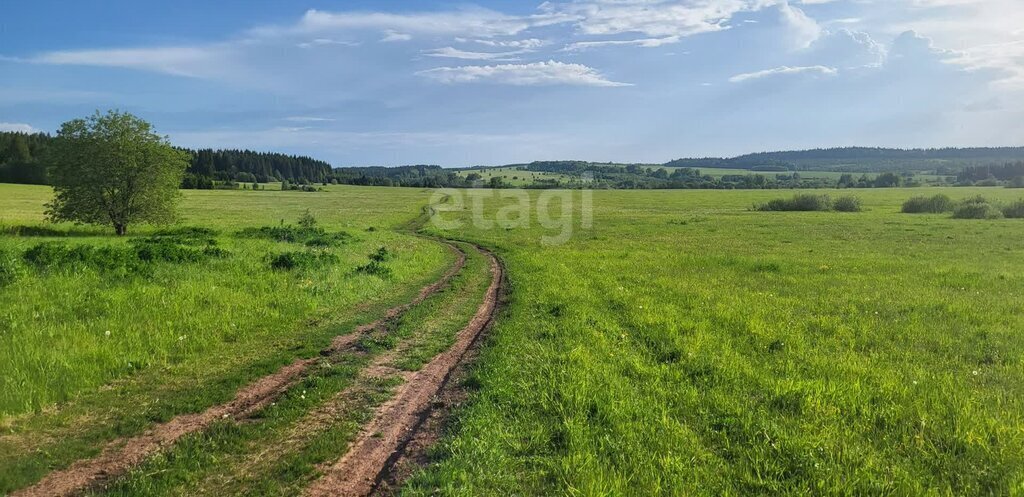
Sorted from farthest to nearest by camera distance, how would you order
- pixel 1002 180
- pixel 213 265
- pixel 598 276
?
pixel 1002 180 < pixel 598 276 < pixel 213 265

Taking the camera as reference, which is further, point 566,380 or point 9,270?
point 9,270

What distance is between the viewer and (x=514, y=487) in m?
5.01

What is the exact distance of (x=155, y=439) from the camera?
232 inches

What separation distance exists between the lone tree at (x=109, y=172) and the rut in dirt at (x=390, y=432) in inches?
1172

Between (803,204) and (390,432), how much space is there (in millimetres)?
75701

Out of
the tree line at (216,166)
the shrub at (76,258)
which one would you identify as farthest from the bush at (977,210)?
the tree line at (216,166)

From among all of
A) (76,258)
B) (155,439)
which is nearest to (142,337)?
(155,439)

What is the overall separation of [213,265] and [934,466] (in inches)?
669

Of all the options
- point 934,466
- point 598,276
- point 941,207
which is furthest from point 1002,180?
point 934,466

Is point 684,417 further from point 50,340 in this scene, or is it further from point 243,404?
point 50,340

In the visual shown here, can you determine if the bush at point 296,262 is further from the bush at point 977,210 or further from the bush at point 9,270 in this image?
the bush at point 977,210

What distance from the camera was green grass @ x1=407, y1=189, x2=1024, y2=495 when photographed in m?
5.21

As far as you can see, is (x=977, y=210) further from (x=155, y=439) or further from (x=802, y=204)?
(x=155, y=439)

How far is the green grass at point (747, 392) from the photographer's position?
5211 millimetres
